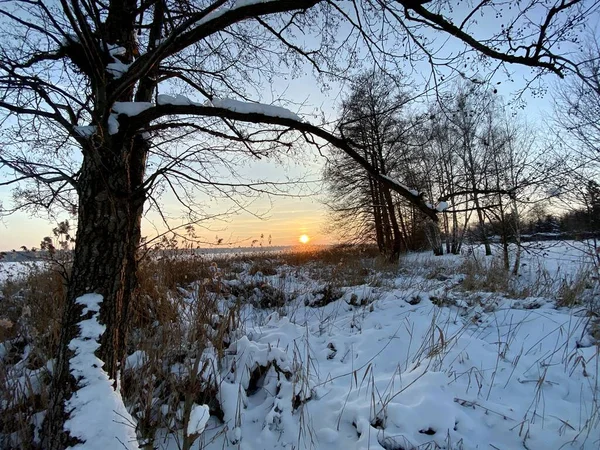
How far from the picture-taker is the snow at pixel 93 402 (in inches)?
57.4

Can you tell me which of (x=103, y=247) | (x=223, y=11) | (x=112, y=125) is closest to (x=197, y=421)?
(x=103, y=247)

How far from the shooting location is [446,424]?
1.82 meters

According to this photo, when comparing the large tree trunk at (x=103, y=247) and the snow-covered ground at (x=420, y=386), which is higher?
the large tree trunk at (x=103, y=247)

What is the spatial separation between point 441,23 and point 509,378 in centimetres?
277

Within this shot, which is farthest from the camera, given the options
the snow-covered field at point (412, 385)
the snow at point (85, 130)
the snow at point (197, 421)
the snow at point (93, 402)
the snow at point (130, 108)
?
the snow at point (130, 108)

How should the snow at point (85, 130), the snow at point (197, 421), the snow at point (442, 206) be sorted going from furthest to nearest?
the snow at point (442, 206) < the snow at point (85, 130) < the snow at point (197, 421)

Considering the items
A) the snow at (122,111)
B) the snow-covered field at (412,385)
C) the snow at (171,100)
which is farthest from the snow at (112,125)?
the snow-covered field at (412,385)

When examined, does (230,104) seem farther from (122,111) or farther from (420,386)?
(420,386)

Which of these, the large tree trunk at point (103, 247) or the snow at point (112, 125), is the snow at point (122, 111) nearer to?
the snow at point (112, 125)

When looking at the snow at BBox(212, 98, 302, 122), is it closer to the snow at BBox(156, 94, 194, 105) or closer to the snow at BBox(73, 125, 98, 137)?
the snow at BBox(156, 94, 194, 105)

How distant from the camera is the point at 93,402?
1615mm

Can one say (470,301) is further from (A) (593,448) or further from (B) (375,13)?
(B) (375,13)

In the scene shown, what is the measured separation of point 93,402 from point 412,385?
2.02 m

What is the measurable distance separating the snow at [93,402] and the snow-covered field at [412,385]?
0.21ft
